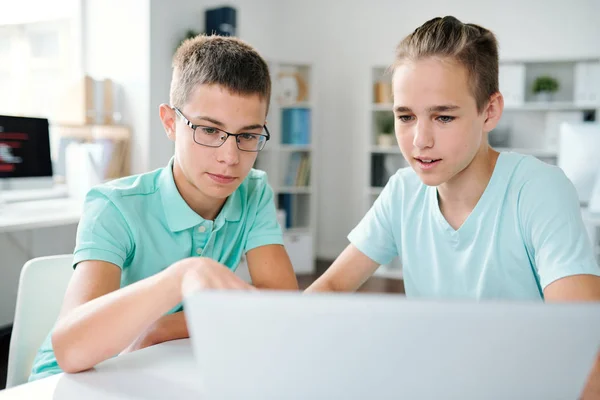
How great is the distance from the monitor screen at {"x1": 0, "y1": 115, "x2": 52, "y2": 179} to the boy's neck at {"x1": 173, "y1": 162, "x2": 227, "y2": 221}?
205cm

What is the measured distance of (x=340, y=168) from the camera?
5.67 metres

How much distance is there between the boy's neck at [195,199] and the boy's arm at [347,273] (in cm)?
28

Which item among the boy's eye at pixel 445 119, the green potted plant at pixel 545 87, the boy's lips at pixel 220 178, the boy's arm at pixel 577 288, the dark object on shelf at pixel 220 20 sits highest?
the dark object on shelf at pixel 220 20

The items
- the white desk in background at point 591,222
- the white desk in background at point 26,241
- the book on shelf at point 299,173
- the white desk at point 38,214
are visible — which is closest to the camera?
the white desk at point 38,214

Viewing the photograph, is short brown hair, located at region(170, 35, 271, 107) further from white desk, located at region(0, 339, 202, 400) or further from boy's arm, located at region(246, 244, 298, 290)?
white desk, located at region(0, 339, 202, 400)

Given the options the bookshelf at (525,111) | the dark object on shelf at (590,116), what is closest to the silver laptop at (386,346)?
the bookshelf at (525,111)

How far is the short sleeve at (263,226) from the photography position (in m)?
1.26

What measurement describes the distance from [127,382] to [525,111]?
4836mm

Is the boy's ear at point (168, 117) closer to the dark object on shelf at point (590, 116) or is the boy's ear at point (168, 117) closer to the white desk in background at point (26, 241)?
the white desk in background at point (26, 241)

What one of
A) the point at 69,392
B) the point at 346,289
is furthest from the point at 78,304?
the point at 346,289

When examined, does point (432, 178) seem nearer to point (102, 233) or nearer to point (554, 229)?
point (554, 229)

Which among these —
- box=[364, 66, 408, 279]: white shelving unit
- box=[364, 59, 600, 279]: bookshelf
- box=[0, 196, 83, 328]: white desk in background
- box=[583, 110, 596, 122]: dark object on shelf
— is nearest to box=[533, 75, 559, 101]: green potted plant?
box=[364, 59, 600, 279]: bookshelf

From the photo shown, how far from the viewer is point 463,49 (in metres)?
1.09

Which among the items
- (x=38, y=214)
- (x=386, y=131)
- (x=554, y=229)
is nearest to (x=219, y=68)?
(x=554, y=229)
